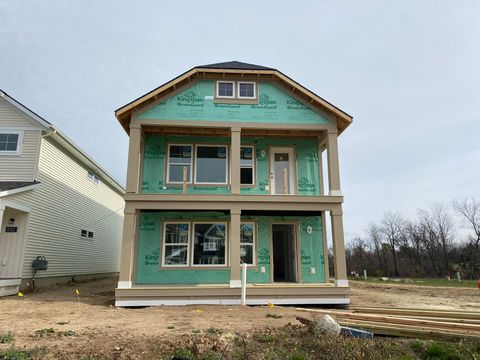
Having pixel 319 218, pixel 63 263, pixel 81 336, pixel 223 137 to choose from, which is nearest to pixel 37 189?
pixel 63 263

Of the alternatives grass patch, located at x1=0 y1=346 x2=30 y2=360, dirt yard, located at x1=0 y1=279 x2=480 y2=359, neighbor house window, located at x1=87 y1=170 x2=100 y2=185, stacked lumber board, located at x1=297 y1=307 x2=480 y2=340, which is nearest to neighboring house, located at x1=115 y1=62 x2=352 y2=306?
dirt yard, located at x1=0 y1=279 x2=480 y2=359

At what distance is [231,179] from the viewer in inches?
438

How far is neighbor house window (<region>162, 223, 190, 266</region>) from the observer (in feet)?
38.7

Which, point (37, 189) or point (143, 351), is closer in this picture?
point (143, 351)

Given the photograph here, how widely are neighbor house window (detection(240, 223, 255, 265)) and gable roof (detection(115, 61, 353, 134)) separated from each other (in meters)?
5.09

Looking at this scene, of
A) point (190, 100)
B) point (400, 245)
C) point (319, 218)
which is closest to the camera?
point (190, 100)

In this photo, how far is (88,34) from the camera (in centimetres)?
1228

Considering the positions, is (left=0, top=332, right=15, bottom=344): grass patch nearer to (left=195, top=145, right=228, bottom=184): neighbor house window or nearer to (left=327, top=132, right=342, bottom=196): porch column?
(left=195, top=145, right=228, bottom=184): neighbor house window

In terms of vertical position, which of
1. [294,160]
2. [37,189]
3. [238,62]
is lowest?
[37,189]

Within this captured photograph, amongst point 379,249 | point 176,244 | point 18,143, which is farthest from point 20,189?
point 379,249

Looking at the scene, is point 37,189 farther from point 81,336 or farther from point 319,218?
point 319,218

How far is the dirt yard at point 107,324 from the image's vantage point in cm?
520

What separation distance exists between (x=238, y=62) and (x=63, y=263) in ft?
39.6

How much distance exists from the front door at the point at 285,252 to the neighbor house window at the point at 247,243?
1.40 m
